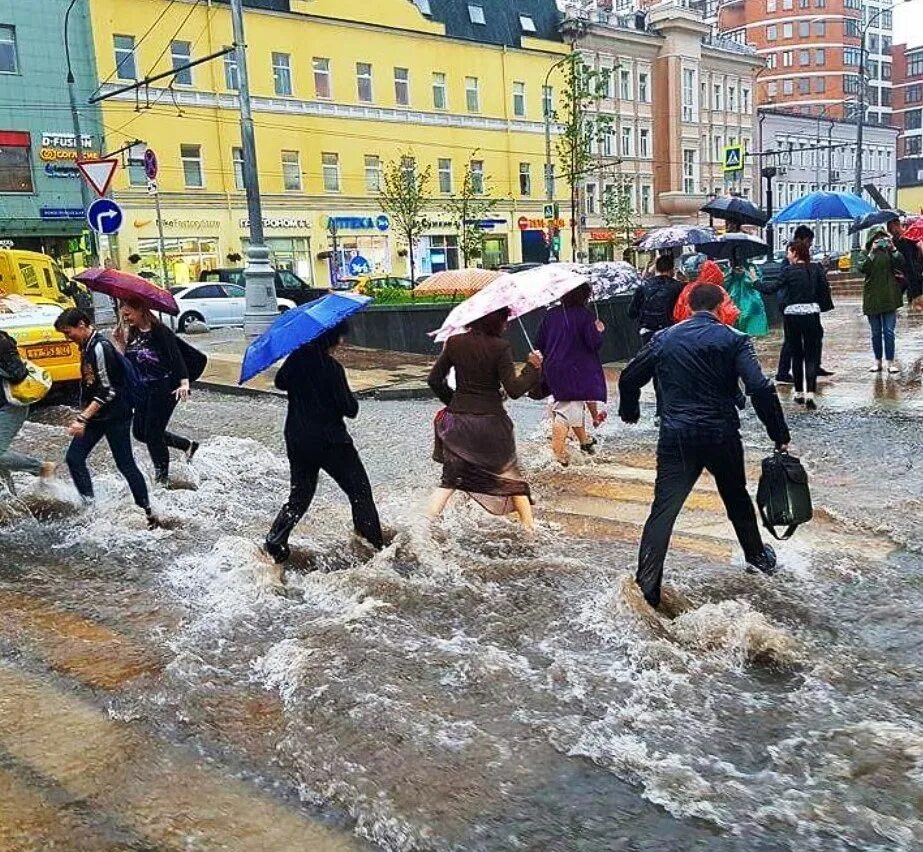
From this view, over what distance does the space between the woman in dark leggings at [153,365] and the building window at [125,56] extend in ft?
112

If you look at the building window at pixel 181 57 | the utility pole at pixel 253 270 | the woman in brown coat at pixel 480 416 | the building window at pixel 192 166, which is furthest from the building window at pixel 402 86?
the woman in brown coat at pixel 480 416

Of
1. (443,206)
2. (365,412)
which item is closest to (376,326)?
(365,412)

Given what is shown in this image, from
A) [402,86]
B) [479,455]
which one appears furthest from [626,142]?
[479,455]

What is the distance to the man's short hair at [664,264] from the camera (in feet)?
32.1

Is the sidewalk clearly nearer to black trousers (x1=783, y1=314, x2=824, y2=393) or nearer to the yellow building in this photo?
black trousers (x1=783, y1=314, x2=824, y2=393)

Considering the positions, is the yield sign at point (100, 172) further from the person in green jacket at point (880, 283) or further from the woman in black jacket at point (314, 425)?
the woman in black jacket at point (314, 425)

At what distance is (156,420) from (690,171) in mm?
60683

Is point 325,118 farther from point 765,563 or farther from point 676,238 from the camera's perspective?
point 765,563

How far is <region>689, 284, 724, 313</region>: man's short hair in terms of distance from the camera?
510cm

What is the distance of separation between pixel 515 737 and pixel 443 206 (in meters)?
46.7

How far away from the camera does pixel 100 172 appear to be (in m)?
15.8

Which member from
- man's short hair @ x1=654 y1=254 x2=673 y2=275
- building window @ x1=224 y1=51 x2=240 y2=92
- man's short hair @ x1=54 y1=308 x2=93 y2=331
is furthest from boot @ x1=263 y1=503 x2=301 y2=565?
building window @ x1=224 y1=51 x2=240 y2=92

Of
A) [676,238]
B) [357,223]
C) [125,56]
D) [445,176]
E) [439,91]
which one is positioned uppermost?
[125,56]

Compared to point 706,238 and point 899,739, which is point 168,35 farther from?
point 899,739
